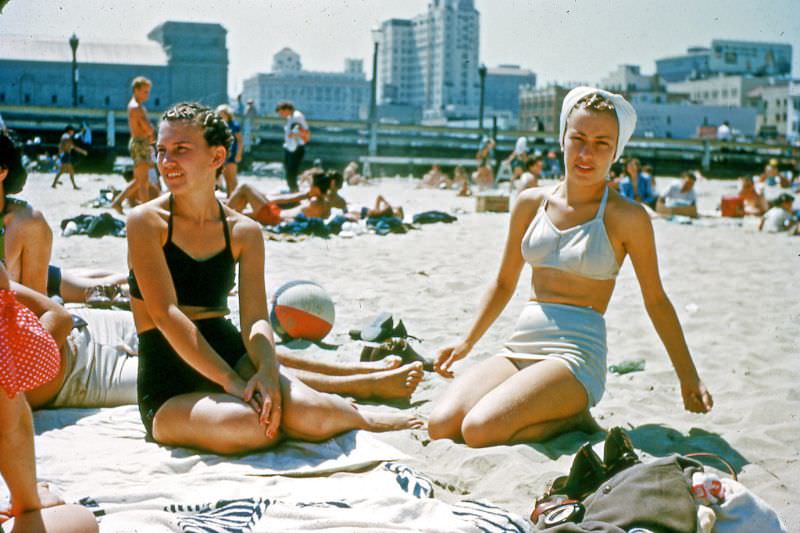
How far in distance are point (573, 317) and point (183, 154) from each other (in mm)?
1816

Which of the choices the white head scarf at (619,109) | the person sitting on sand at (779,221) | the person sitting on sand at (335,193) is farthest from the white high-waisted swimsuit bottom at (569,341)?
the person sitting on sand at (779,221)

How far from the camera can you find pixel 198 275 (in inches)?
140

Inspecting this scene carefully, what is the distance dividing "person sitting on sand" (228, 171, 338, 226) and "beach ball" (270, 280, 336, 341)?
192 inches

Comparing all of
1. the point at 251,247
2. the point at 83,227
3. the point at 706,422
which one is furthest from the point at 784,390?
the point at 83,227

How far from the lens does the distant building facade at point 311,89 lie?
408 ft

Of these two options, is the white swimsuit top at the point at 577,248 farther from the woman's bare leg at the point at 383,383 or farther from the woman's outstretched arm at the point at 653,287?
the woman's bare leg at the point at 383,383

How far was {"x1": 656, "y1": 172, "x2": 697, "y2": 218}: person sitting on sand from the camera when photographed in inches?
587

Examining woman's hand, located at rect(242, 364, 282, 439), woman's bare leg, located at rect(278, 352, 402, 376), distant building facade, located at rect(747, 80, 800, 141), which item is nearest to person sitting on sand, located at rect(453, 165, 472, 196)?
woman's bare leg, located at rect(278, 352, 402, 376)

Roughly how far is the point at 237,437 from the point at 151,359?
0.53 m

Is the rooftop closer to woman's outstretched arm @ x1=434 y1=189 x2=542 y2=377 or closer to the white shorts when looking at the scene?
the white shorts

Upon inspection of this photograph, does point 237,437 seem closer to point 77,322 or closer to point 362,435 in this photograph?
point 362,435

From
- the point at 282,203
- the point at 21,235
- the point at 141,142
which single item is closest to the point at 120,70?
the point at 141,142

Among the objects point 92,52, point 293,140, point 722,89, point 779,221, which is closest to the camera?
point 779,221

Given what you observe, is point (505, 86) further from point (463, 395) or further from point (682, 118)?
point (463, 395)
